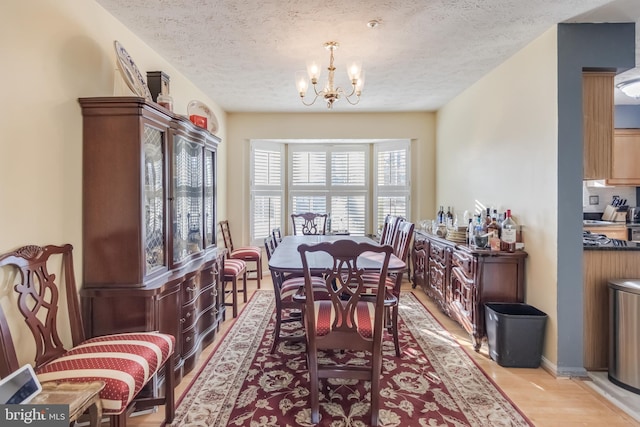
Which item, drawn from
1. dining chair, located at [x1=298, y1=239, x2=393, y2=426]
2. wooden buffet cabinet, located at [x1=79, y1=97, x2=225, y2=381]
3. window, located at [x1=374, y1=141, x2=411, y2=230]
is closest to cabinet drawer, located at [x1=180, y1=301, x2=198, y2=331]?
wooden buffet cabinet, located at [x1=79, y1=97, x2=225, y2=381]

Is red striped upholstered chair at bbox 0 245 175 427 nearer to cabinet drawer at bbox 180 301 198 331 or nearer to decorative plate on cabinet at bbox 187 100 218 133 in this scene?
cabinet drawer at bbox 180 301 198 331

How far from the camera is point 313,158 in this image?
211 inches

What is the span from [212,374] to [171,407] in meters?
0.52

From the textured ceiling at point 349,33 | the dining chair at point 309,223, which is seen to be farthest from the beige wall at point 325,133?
the textured ceiling at point 349,33

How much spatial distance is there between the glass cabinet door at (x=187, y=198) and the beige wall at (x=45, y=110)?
586 mm

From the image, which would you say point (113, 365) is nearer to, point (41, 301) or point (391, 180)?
point (41, 301)

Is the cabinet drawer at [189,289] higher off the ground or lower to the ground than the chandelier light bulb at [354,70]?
lower

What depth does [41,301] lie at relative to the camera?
161 centimetres

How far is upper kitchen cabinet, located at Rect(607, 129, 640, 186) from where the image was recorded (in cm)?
415

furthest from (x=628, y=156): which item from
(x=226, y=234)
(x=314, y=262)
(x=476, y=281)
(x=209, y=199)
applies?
(x=226, y=234)
